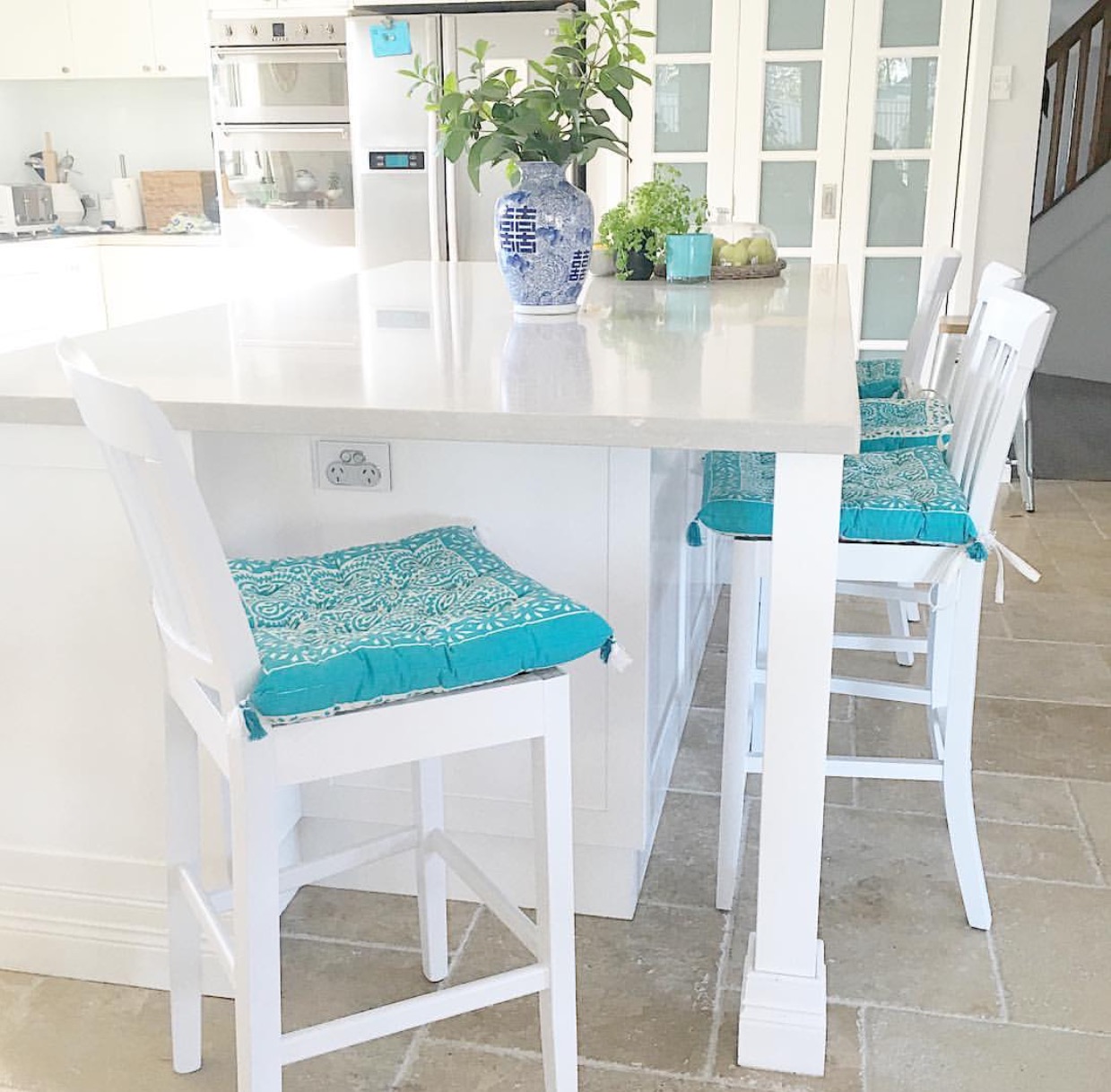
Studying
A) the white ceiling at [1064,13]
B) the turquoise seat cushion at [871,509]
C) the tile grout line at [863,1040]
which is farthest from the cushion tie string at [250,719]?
the white ceiling at [1064,13]

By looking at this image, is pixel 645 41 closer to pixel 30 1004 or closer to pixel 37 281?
pixel 37 281

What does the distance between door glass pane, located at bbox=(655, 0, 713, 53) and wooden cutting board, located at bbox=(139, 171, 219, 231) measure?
2.38 metres

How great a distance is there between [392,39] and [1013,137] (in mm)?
2478

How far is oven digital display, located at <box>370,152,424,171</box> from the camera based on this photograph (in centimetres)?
512

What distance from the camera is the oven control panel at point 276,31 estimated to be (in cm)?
513

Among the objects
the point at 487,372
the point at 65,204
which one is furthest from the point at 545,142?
the point at 65,204

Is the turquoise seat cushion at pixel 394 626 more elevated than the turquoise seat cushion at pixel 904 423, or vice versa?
the turquoise seat cushion at pixel 904 423

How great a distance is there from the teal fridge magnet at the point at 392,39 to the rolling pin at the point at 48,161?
2050 mm

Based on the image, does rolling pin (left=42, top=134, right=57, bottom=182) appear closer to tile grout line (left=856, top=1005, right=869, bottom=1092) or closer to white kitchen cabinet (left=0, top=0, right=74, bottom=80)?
white kitchen cabinet (left=0, top=0, right=74, bottom=80)

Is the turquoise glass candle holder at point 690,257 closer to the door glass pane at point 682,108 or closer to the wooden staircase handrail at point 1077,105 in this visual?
the door glass pane at point 682,108

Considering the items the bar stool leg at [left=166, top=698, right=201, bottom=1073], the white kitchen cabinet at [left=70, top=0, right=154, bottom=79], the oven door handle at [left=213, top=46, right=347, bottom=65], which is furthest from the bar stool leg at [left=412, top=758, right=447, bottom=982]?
the white kitchen cabinet at [left=70, top=0, right=154, bottom=79]

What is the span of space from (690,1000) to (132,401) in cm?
124

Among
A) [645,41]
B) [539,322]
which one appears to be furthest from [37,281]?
[539,322]

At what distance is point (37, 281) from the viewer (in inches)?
210
